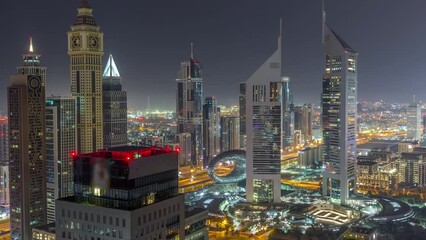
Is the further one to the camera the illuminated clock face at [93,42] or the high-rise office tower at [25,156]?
the illuminated clock face at [93,42]

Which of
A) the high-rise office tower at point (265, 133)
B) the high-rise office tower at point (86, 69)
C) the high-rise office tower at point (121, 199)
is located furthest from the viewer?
the high-rise office tower at point (265, 133)

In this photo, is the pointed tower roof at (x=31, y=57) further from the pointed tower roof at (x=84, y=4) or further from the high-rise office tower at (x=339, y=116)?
the high-rise office tower at (x=339, y=116)

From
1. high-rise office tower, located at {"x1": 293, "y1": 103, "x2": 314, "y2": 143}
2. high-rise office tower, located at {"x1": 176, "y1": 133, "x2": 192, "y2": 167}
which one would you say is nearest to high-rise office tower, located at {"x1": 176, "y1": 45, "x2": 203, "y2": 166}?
high-rise office tower, located at {"x1": 176, "y1": 133, "x2": 192, "y2": 167}

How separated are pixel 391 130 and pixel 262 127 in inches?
2027

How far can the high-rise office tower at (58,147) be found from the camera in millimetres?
29578

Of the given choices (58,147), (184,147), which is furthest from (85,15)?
(184,147)

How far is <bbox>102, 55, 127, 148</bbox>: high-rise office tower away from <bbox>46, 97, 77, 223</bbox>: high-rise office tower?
7212 mm

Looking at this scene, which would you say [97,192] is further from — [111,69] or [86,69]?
[111,69]

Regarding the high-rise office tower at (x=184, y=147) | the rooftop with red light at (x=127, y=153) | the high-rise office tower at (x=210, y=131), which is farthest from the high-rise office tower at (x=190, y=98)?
the rooftop with red light at (x=127, y=153)

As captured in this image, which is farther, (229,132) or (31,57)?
(229,132)

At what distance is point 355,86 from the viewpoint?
36062 mm

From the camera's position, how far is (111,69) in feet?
131

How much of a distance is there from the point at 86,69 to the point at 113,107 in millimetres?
5713

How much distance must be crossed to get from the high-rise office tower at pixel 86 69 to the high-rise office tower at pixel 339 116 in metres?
16.0
